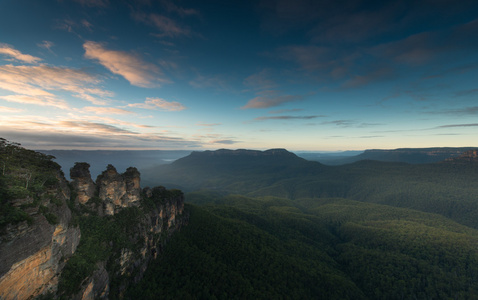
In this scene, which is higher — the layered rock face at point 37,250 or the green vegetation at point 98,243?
the layered rock face at point 37,250

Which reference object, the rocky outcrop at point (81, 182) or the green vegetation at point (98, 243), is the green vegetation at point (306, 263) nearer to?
the green vegetation at point (98, 243)

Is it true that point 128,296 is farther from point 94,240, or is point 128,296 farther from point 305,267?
point 305,267

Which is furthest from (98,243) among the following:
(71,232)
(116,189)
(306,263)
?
(306,263)

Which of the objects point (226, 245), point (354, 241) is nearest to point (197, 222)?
point (226, 245)

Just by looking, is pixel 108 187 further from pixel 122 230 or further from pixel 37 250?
pixel 37 250

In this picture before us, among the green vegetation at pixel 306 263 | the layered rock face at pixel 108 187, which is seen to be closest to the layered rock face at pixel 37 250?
the layered rock face at pixel 108 187
